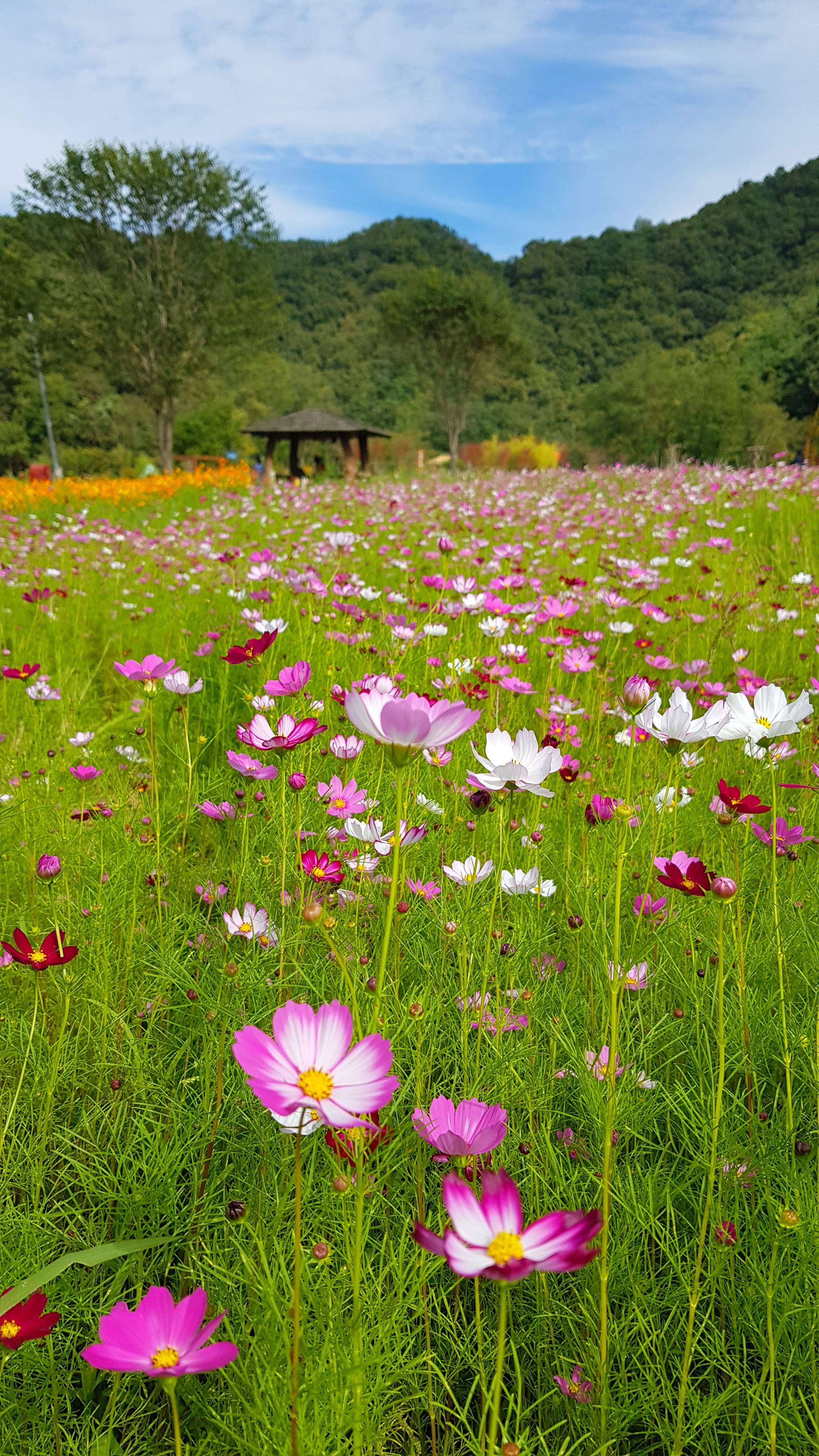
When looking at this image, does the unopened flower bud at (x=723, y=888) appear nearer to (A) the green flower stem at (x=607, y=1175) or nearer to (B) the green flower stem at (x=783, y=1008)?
(A) the green flower stem at (x=607, y=1175)

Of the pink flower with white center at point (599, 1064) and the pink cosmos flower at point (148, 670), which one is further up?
the pink cosmos flower at point (148, 670)

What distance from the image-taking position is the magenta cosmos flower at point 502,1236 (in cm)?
39

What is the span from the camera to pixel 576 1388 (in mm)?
707

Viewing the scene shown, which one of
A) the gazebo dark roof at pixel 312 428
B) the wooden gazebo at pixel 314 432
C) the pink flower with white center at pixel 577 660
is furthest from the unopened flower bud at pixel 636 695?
the gazebo dark roof at pixel 312 428

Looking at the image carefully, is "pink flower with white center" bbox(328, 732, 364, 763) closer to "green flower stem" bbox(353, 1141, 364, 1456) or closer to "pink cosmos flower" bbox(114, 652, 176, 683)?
"pink cosmos flower" bbox(114, 652, 176, 683)

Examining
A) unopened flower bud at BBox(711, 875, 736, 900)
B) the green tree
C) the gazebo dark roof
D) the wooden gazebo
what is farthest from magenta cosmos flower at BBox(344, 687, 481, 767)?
the green tree

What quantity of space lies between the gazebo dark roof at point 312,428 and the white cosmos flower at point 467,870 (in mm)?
16625

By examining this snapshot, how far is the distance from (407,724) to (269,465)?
14756 millimetres

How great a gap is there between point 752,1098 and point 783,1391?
1.22 feet

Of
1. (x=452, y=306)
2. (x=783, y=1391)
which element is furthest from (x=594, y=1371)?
(x=452, y=306)

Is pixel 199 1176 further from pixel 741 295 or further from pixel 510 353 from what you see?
pixel 741 295

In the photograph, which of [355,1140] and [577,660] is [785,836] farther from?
[577,660]

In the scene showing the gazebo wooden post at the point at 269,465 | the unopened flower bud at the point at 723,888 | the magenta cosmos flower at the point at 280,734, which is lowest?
the unopened flower bud at the point at 723,888

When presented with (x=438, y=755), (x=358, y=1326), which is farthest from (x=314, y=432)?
(x=358, y=1326)
